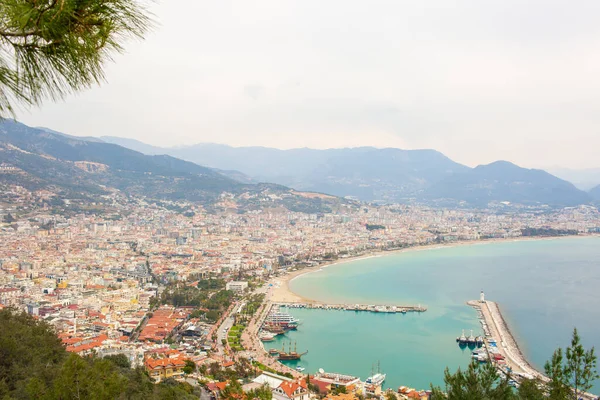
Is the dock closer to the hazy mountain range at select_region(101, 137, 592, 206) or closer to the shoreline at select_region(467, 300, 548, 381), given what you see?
the shoreline at select_region(467, 300, 548, 381)

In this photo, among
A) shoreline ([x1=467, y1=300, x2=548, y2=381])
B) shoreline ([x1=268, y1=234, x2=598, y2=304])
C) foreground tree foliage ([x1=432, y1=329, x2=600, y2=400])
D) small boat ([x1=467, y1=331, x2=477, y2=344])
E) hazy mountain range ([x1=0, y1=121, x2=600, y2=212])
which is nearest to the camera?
foreground tree foliage ([x1=432, y1=329, x2=600, y2=400])

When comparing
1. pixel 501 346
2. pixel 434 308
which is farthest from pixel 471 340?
pixel 434 308

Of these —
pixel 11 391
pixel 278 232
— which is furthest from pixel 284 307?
pixel 278 232

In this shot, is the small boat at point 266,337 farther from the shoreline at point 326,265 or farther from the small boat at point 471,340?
the small boat at point 471,340

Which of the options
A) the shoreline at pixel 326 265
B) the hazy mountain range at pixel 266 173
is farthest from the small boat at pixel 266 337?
the hazy mountain range at pixel 266 173

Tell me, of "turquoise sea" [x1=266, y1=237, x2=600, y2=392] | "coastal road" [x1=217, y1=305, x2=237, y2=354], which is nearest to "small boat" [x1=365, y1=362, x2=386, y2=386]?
"turquoise sea" [x1=266, y1=237, x2=600, y2=392]

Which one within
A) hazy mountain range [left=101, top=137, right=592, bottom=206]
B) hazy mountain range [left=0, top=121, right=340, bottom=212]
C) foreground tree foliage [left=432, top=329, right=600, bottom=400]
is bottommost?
foreground tree foliage [left=432, top=329, right=600, bottom=400]

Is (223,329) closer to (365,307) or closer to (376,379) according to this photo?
(376,379)
